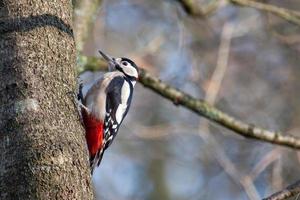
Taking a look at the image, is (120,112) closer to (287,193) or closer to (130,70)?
(130,70)

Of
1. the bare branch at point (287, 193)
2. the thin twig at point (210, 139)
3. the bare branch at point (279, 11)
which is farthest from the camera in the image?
the bare branch at point (279, 11)

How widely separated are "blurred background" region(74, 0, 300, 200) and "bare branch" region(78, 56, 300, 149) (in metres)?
1.95

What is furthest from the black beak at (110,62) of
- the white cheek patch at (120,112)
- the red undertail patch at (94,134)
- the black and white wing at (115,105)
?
the red undertail patch at (94,134)

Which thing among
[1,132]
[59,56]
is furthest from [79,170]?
[59,56]

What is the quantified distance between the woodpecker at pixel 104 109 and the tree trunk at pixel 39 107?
1.03 meters

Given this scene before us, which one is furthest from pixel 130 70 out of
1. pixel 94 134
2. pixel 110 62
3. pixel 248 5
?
pixel 94 134

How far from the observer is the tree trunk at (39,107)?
8.75 ft

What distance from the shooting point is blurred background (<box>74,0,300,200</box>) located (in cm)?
742

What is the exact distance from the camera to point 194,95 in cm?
737

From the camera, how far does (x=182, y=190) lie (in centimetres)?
1122

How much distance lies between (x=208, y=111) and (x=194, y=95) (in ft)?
8.81

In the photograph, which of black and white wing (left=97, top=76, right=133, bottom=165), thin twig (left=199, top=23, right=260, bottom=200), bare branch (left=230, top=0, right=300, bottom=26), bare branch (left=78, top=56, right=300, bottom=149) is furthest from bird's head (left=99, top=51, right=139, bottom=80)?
bare branch (left=230, top=0, right=300, bottom=26)

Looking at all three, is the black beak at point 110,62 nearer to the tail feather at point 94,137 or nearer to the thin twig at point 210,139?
the thin twig at point 210,139

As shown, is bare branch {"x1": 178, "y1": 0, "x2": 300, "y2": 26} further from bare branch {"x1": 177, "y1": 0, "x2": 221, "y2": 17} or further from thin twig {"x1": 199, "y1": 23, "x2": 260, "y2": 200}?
thin twig {"x1": 199, "y1": 23, "x2": 260, "y2": 200}
